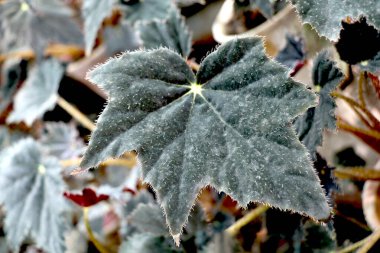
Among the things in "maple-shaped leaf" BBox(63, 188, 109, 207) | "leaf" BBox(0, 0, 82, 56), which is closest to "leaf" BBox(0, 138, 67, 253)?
"maple-shaped leaf" BBox(63, 188, 109, 207)

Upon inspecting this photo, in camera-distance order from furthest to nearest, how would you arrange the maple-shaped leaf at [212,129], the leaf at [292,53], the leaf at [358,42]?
1. the leaf at [292,53]
2. the leaf at [358,42]
3. the maple-shaped leaf at [212,129]

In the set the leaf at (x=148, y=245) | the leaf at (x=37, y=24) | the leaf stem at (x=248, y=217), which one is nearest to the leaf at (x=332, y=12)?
the leaf stem at (x=248, y=217)

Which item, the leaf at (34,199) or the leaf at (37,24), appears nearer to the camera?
the leaf at (34,199)

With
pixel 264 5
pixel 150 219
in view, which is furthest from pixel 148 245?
pixel 264 5

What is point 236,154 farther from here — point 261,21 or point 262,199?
point 261,21

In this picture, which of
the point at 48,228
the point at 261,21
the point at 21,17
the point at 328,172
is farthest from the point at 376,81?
the point at 21,17

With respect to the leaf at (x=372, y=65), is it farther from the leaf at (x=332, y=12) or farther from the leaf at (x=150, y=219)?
the leaf at (x=150, y=219)
